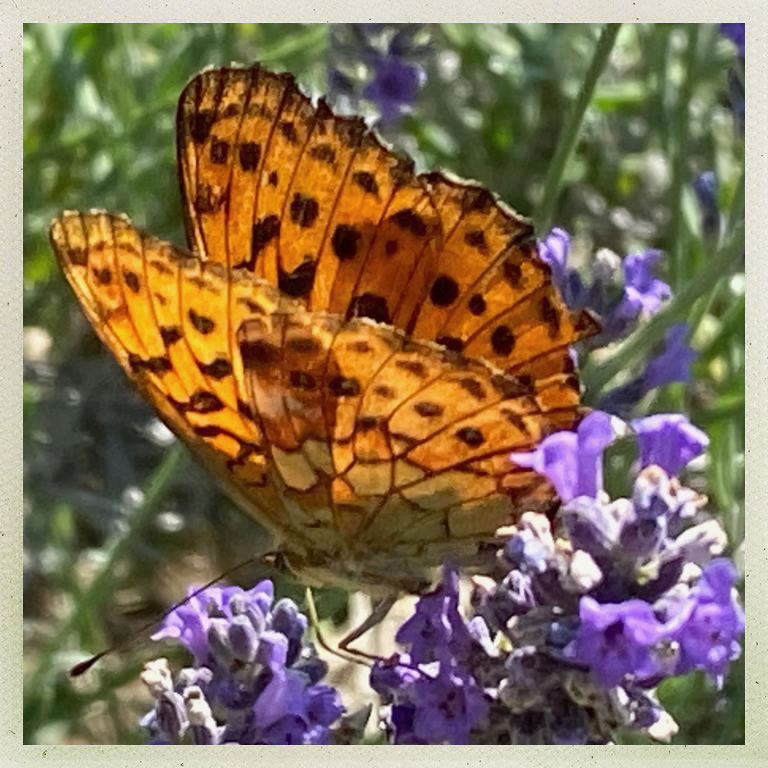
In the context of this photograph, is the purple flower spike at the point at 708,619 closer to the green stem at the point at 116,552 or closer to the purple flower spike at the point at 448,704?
the purple flower spike at the point at 448,704

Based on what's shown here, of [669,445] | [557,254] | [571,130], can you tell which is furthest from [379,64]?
[669,445]

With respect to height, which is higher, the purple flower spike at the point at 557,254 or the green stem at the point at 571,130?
the green stem at the point at 571,130

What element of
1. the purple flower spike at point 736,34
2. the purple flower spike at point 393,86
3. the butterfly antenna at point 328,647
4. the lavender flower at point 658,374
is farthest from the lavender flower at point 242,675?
the purple flower spike at point 736,34

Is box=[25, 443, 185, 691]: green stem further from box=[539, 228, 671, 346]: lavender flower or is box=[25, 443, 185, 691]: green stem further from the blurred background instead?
box=[539, 228, 671, 346]: lavender flower

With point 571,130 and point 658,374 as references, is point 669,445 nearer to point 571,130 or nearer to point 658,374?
point 658,374
